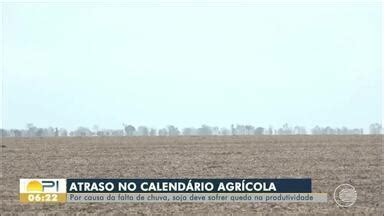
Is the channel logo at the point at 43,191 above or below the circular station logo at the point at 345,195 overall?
above

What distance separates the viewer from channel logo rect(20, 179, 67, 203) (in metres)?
16.0

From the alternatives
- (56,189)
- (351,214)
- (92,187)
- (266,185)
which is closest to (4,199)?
(56,189)

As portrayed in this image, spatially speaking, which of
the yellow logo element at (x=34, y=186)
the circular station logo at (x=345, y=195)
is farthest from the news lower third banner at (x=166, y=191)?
the circular station logo at (x=345, y=195)

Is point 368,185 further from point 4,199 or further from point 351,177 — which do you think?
point 4,199

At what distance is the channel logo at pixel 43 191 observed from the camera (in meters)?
16.0

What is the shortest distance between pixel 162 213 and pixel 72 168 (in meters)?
10.7

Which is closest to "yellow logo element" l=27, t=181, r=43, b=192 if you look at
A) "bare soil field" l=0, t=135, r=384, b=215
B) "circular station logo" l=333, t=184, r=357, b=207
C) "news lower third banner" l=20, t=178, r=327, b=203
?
"news lower third banner" l=20, t=178, r=327, b=203

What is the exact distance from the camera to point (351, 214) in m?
14.0

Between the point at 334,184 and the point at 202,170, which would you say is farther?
the point at 202,170

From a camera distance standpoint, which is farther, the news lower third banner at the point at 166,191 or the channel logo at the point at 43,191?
the channel logo at the point at 43,191

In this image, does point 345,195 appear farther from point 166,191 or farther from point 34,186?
point 34,186

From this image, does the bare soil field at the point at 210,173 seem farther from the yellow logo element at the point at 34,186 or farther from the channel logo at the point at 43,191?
the yellow logo element at the point at 34,186

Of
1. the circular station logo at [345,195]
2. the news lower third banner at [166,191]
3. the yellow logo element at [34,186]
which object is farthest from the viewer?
the yellow logo element at [34,186]

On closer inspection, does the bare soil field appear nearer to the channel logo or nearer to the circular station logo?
the circular station logo
